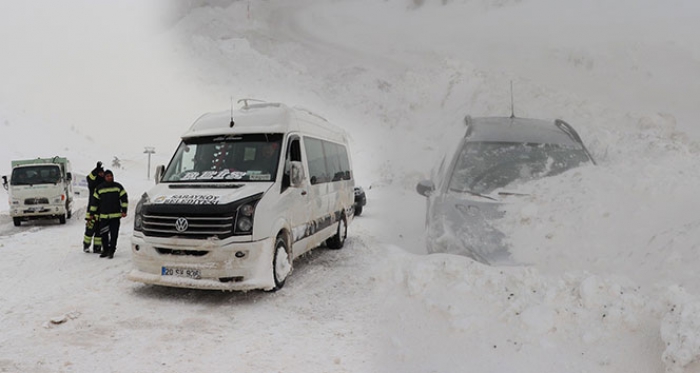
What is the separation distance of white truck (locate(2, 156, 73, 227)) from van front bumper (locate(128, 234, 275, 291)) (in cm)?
1008

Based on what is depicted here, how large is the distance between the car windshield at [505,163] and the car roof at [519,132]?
94mm

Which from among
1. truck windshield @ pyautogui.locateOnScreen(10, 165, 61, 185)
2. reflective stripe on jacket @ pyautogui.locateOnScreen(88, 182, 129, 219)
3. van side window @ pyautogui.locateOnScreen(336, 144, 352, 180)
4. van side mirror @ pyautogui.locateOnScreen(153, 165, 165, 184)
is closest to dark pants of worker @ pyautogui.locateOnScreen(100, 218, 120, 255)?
reflective stripe on jacket @ pyautogui.locateOnScreen(88, 182, 129, 219)

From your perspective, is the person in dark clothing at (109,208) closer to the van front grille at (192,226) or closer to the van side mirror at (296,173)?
the van front grille at (192,226)

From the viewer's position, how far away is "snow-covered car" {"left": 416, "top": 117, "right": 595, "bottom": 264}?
14.9 ft

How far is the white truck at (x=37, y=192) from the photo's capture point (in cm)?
1339

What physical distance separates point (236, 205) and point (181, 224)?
67 cm

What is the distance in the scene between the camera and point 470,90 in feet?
34.7

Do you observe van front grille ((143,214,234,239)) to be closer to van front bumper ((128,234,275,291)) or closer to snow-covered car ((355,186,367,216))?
van front bumper ((128,234,275,291))

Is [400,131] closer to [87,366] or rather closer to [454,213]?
[454,213]

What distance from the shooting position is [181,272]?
545 centimetres

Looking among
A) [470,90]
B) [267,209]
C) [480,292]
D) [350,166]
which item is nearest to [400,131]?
[350,166]

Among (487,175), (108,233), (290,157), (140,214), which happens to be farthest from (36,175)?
(487,175)

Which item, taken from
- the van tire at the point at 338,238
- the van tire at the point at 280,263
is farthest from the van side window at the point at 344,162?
A: the van tire at the point at 280,263

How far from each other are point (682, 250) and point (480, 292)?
152 cm
